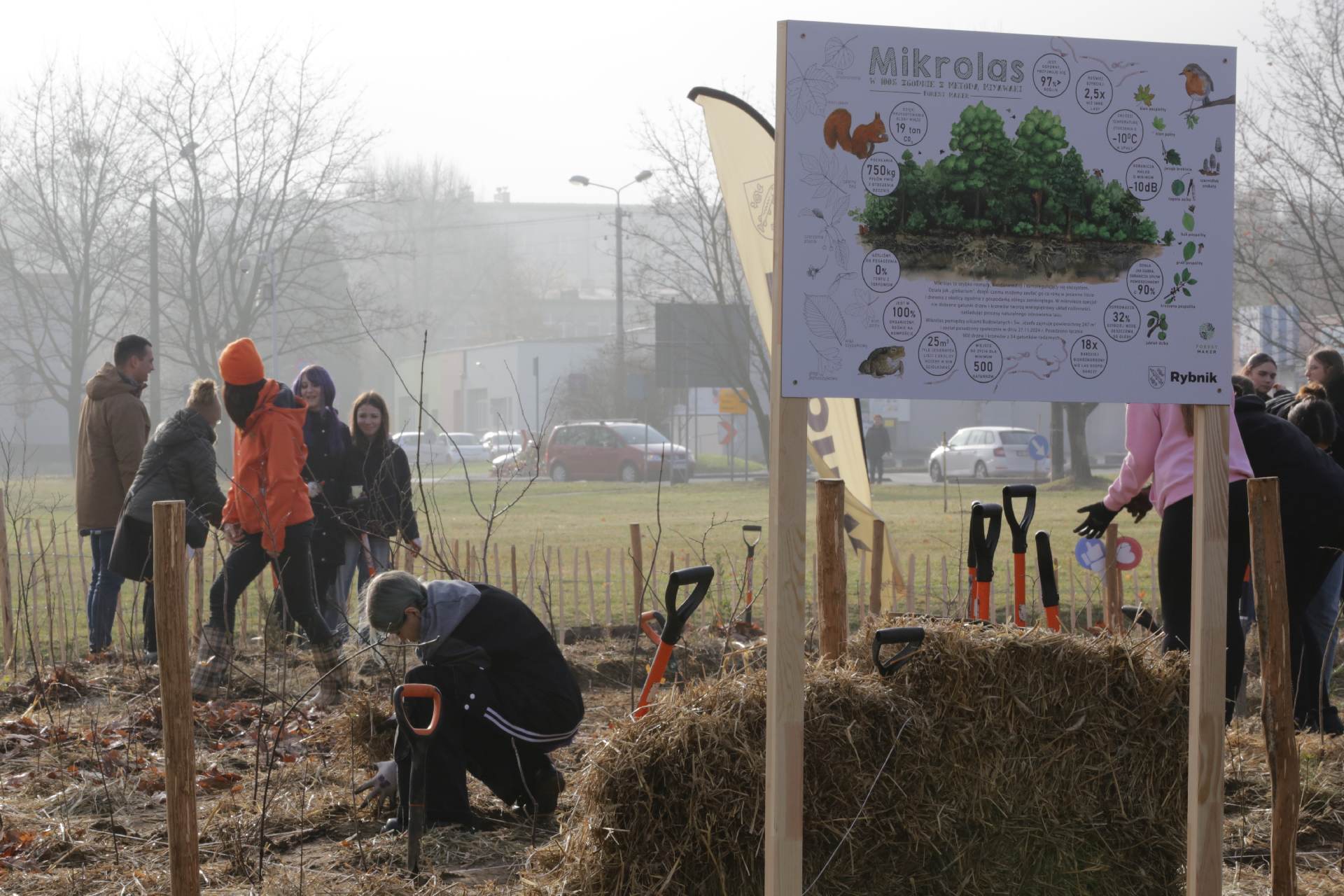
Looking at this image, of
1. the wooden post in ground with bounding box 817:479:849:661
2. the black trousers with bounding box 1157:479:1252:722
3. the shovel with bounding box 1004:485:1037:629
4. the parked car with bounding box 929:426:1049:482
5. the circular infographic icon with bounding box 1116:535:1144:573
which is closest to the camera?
the wooden post in ground with bounding box 817:479:849:661

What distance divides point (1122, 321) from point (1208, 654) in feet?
2.73

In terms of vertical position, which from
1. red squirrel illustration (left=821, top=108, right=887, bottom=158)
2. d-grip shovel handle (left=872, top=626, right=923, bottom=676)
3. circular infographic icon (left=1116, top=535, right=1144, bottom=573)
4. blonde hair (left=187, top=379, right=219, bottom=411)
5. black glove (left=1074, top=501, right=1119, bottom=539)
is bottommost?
circular infographic icon (left=1116, top=535, right=1144, bottom=573)

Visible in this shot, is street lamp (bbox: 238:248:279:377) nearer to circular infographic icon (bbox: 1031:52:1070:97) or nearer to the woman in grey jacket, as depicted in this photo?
the woman in grey jacket

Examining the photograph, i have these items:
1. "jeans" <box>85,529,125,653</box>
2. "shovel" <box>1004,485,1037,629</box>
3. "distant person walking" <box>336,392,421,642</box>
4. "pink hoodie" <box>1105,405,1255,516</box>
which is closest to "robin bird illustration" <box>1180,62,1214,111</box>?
"shovel" <box>1004,485,1037,629</box>

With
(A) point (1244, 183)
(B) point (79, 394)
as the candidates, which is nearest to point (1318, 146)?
(A) point (1244, 183)

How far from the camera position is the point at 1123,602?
973 cm

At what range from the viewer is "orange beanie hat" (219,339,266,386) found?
651 cm

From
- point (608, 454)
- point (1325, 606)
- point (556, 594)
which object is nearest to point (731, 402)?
point (608, 454)

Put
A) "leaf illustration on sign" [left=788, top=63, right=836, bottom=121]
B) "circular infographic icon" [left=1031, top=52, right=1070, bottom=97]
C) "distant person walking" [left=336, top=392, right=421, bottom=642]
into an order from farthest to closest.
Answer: "distant person walking" [left=336, top=392, right=421, bottom=642] → "circular infographic icon" [left=1031, top=52, right=1070, bottom=97] → "leaf illustration on sign" [left=788, top=63, right=836, bottom=121]

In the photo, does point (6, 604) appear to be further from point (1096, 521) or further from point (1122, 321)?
point (1122, 321)

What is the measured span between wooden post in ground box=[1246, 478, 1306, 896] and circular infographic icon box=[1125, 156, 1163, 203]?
110cm

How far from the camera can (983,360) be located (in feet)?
9.42

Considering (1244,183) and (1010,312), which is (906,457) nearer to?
(1244,183)

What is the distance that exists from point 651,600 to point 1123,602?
3643 millimetres
